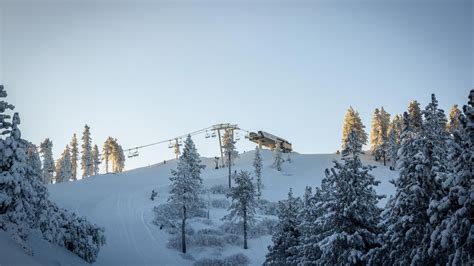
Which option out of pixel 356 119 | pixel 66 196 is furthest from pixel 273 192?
pixel 66 196

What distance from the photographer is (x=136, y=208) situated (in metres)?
60.2

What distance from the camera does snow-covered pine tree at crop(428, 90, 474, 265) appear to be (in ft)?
48.5

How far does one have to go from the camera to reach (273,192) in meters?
78.8

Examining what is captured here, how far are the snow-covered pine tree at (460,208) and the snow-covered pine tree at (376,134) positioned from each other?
8246 cm

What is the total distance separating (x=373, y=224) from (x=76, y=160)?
9062 centimetres

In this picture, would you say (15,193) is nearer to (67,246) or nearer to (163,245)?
(67,246)

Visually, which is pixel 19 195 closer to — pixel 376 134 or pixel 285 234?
pixel 285 234

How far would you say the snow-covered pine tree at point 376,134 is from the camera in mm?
95625

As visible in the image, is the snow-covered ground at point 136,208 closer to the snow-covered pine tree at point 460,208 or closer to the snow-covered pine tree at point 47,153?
the snow-covered pine tree at point 460,208

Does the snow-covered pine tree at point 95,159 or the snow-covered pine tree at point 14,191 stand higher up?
the snow-covered pine tree at point 95,159

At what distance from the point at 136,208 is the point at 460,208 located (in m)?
50.8

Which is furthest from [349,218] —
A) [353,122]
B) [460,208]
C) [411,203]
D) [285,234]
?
→ [353,122]

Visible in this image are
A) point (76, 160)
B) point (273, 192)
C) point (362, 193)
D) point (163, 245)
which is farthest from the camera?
point (76, 160)

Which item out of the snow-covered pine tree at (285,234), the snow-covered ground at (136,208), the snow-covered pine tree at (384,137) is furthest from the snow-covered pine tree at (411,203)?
the snow-covered pine tree at (384,137)
